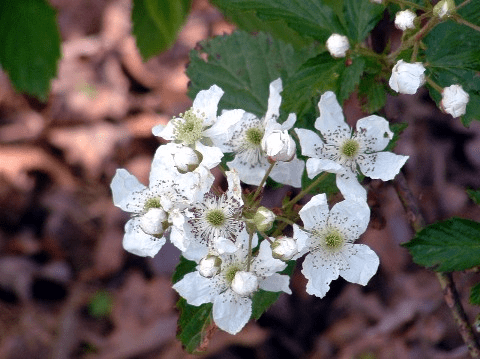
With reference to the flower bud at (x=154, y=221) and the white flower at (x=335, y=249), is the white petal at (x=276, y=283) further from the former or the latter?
the flower bud at (x=154, y=221)

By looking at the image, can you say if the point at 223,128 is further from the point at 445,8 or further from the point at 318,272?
the point at 445,8

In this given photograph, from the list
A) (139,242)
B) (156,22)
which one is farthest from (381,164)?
(156,22)

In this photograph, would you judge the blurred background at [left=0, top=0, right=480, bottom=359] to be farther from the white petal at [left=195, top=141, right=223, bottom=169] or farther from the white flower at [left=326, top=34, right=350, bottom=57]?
the white petal at [left=195, top=141, right=223, bottom=169]

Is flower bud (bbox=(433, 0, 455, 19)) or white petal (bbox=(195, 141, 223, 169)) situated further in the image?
white petal (bbox=(195, 141, 223, 169))

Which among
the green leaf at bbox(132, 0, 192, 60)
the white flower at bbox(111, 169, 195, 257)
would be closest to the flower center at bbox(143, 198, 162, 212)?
the white flower at bbox(111, 169, 195, 257)

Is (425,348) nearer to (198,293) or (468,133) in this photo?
(468,133)
